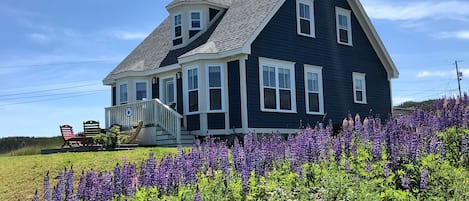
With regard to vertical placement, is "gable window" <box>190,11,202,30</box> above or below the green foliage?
above

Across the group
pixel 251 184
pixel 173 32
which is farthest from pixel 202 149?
pixel 173 32

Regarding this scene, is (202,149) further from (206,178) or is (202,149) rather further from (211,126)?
(211,126)

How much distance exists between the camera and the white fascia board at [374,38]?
21.8m

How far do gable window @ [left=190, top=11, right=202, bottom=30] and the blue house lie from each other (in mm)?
40

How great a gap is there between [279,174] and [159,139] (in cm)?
1265

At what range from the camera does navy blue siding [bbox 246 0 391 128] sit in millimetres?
17234

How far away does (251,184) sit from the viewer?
16.8 feet

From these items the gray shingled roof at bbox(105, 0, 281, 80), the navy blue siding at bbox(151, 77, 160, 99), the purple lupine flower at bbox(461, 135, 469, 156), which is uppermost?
the gray shingled roof at bbox(105, 0, 281, 80)

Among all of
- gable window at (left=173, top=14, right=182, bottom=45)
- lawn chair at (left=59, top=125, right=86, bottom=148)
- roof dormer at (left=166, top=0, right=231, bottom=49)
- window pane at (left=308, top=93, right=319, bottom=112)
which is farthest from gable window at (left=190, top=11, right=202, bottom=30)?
lawn chair at (left=59, top=125, right=86, bottom=148)

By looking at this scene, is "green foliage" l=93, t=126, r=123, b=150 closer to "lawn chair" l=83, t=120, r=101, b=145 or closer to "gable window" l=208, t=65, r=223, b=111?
"lawn chair" l=83, t=120, r=101, b=145

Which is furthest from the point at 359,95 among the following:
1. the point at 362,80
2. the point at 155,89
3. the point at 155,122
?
the point at 155,122

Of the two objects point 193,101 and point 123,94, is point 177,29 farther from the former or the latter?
point 193,101

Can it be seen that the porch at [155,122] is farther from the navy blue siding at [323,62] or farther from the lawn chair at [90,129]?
the navy blue siding at [323,62]

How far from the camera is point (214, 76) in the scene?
686 inches
